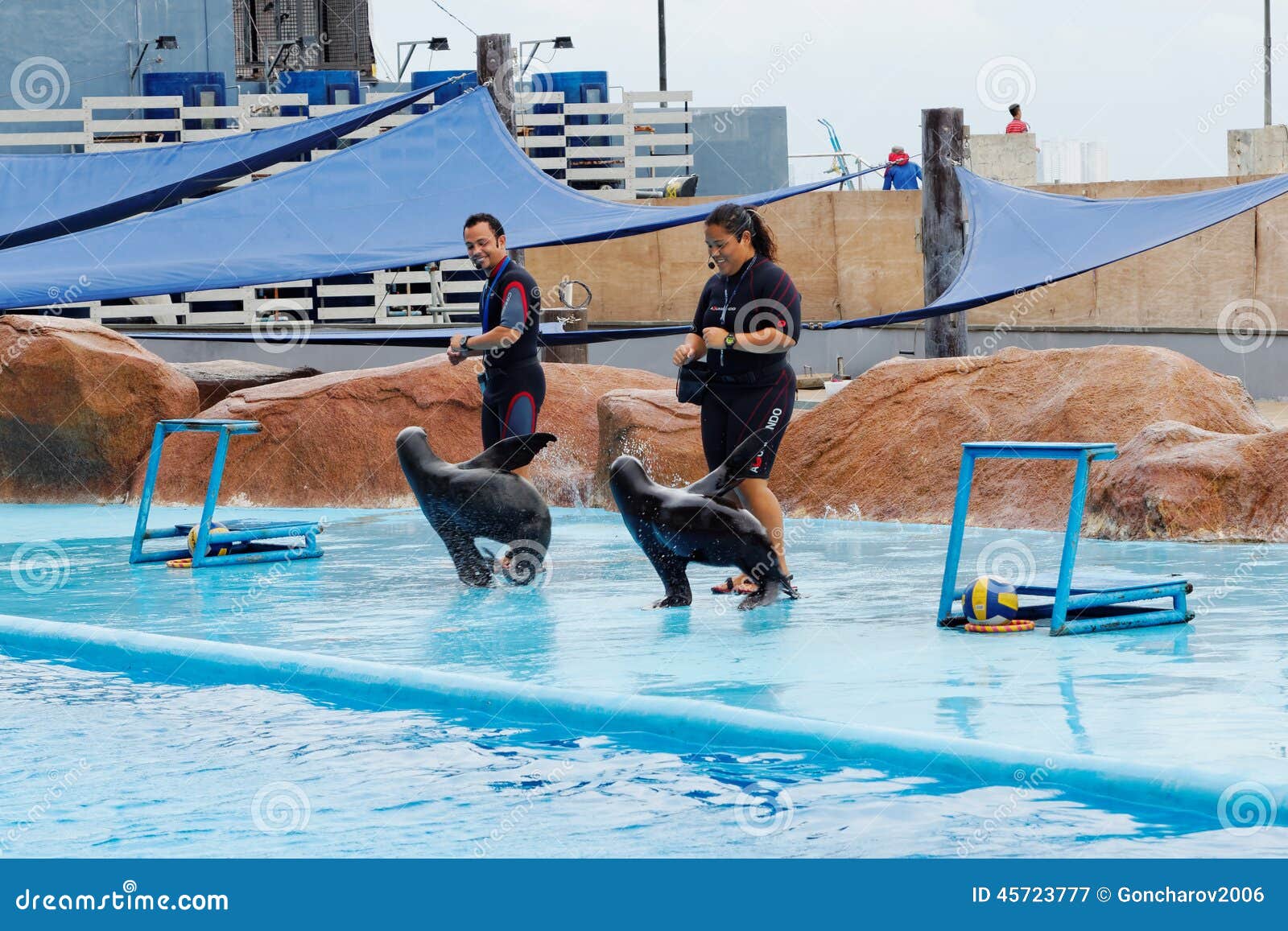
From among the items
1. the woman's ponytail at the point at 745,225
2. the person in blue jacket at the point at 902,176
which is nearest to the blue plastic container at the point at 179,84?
the person in blue jacket at the point at 902,176

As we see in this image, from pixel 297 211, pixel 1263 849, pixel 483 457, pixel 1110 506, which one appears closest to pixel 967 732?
pixel 1263 849

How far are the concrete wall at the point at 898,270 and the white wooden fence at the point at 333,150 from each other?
51.4 inches

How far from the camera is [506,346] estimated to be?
6977mm

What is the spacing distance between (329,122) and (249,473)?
244cm

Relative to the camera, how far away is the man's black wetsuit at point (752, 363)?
6277 millimetres

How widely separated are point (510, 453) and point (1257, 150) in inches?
618

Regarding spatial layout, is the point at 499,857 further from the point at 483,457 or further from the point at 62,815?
the point at 483,457

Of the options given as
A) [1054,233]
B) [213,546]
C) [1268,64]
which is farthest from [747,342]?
[1268,64]

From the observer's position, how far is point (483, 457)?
6910mm

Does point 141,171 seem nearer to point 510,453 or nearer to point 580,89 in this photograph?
point 510,453

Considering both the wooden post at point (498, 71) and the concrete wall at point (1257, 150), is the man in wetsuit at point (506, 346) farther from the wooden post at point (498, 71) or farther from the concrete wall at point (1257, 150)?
the concrete wall at point (1257, 150)

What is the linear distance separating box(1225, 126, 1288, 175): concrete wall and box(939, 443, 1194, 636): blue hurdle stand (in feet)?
49.6

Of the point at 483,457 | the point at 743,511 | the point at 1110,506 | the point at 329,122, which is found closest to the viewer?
the point at 743,511

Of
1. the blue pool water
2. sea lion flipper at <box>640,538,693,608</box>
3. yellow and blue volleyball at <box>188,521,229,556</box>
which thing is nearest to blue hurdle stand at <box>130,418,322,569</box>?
yellow and blue volleyball at <box>188,521,229,556</box>
